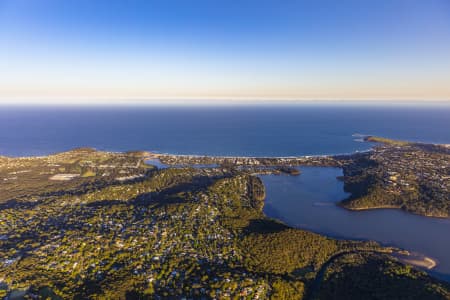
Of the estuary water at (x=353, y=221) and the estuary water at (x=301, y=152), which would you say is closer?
the estuary water at (x=353, y=221)

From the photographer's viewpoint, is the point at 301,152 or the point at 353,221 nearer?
the point at 353,221

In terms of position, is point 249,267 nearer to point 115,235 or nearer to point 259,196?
point 115,235

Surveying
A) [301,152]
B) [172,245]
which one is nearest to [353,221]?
[172,245]

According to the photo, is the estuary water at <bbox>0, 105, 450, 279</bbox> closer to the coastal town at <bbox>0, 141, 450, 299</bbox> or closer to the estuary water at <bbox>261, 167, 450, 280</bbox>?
the estuary water at <bbox>261, 167, 450, 280</bbox>

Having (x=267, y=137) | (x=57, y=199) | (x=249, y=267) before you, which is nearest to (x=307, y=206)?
(x=249, y=267)

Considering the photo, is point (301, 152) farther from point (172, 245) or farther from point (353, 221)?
point (172, 245)

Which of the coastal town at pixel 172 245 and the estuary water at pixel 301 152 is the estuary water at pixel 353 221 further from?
the coastal town at pixel 172 245

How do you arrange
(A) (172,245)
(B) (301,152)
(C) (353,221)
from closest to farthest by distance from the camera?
(A) (172,245) → (C) (353,221) → (B) (301,152)

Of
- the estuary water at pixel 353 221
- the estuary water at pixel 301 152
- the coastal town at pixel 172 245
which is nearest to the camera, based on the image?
the coastal town at pixel 172 245

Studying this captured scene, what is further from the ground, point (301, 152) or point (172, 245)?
point (301, 152)

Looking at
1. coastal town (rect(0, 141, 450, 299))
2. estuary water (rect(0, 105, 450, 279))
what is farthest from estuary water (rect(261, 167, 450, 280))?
coastal town (rect(0, 141, 450, 299))

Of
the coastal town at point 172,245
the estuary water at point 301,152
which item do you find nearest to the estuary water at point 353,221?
the estuary water at point 301,152
